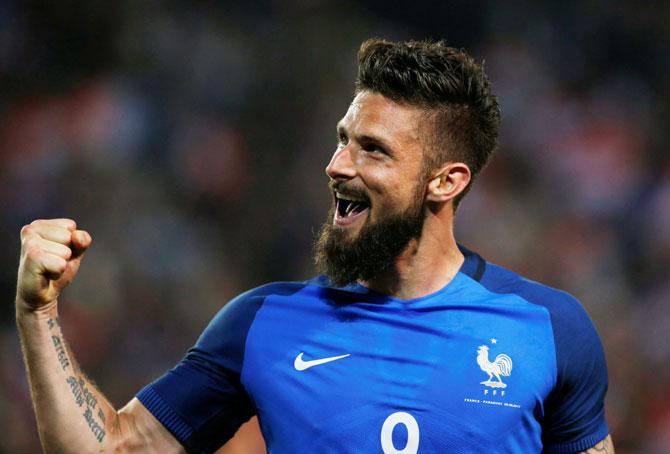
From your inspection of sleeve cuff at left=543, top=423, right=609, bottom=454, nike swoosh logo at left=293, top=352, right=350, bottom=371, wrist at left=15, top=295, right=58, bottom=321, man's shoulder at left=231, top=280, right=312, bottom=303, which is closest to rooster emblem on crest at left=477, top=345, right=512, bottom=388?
sleeve cuff at left=543, top=423, right=609, bottom=454

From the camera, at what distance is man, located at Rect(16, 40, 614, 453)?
110 inches

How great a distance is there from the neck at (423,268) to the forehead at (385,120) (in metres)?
0.29

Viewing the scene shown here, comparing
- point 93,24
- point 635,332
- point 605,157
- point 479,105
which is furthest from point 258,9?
point 479,105

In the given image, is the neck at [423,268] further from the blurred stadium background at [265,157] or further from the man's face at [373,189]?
the blurred stadium background at [265,157]

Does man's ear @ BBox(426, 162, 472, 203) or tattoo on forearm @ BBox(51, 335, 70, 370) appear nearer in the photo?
tattoo on forearm @ BBox(51, 335, 70, 370)

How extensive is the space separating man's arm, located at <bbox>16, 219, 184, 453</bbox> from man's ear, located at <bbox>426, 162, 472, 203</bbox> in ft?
3.55

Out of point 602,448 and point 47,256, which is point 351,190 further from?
point 602,448

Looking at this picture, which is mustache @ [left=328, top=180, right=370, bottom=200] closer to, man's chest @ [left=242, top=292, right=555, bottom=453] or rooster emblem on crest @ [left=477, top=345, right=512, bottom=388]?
man's chest @ [left=242, top=292, right=555, bottom=453]

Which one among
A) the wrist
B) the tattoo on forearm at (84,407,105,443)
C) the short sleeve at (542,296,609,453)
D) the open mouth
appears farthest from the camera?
the open mouth

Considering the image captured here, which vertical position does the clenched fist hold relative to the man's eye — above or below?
below

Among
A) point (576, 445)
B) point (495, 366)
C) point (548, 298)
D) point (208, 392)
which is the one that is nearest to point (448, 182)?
point (548, 298)

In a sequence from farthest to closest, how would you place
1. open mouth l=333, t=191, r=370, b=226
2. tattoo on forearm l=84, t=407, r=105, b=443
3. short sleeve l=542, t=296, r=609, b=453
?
open mouth l=333, t=191, r=370, b=226
short sleeve l=542, t=296, r=609, b=453
tattoo on forearm l=84, t=407, r=105, b=443

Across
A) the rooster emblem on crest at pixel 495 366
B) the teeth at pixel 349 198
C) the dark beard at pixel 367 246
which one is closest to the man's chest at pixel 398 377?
the rooster emblem on crest at pixel 495 366

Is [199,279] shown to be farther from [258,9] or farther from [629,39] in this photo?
[629,39]
